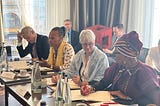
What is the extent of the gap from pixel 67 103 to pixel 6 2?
385 cm

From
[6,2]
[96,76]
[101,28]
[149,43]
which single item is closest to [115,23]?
[101,28]

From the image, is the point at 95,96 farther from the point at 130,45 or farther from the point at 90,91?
the point at 130,45

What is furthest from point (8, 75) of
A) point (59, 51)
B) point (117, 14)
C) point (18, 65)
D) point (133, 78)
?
point (117, 14)

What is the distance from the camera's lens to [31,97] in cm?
201

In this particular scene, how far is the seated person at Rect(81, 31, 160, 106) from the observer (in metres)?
1.85

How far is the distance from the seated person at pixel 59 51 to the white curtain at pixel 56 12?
87.4 inches

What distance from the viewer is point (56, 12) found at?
5.56 m

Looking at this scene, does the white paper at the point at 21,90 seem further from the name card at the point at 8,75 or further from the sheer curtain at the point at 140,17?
the sheer curtain at the point at 140,17

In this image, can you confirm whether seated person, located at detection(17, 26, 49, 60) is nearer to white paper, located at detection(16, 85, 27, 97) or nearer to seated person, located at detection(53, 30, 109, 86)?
seated person, located at detection(53, 30, 109, 86)

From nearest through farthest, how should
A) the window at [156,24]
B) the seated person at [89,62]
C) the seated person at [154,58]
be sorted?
the seated person at [89,62], the seated person at [154,58], the window at [156,24]

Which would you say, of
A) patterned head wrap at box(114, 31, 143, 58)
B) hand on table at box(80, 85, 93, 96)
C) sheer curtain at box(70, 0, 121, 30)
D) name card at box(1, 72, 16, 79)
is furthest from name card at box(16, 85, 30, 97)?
sheer curtain at box(70, 0, 121, 30)

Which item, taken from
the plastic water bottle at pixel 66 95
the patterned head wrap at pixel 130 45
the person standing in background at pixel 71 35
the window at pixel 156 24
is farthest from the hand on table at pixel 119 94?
the person standing in background at pixel 71 35

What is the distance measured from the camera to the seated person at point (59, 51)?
128 inches

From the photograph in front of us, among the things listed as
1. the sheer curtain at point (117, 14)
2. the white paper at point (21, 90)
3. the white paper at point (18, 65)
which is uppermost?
the sheer curtain at point (117, 14)
